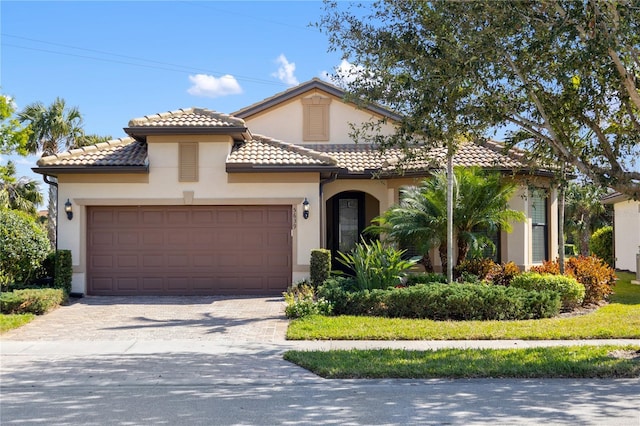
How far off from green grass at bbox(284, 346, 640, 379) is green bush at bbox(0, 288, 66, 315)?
22.2 feet

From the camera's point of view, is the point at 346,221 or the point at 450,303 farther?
the point at 346,221

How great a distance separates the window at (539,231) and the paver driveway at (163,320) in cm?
738

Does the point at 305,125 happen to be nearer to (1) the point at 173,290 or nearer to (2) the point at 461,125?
(1) the point at 173,290

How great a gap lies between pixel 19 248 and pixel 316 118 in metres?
9.65

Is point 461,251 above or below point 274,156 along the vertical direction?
below

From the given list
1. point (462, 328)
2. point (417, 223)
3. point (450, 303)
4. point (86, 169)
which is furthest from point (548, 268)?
point (86, 169)

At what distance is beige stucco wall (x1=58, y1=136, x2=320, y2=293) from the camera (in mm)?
16500

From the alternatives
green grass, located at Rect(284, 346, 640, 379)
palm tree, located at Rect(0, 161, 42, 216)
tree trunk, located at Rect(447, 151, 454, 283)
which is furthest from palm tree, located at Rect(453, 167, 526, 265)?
palm tree, located at Rect(0, 161, 42, 216)

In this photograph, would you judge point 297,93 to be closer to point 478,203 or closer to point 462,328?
point 478,203

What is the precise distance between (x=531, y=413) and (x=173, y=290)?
11513 millimetres

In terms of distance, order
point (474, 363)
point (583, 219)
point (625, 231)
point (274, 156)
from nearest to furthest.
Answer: point (474, 363) < point (274, 156) < point (625, 231) < point (583, 219)

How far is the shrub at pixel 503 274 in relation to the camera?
15.9 m

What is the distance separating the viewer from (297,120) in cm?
2055

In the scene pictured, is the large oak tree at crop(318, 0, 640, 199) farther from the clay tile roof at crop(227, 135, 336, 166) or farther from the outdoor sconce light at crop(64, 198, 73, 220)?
the outdoor sconce light at crop(64, 198, 73, 220)
